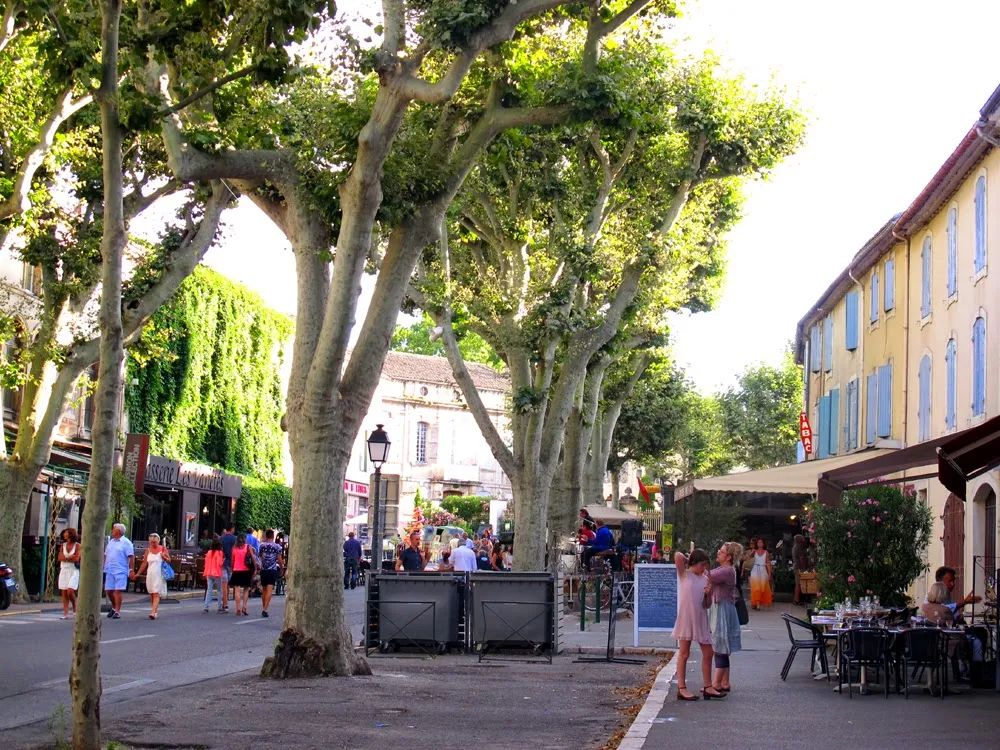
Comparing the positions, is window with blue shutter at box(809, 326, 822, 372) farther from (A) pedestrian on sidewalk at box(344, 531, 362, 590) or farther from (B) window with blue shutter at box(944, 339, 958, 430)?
(B) window with blue shutter at box(944, 339, 958, 430)

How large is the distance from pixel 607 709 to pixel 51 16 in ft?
22.7

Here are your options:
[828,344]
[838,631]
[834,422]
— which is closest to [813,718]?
[838,631]

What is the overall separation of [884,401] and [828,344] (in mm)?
8754

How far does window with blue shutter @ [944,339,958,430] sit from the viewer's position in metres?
22.7

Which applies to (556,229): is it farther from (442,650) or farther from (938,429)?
(442,650)

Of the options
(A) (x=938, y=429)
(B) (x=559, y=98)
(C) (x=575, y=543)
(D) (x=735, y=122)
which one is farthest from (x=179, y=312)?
(B) (x=559, y=98)

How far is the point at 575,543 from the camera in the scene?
95.9ft

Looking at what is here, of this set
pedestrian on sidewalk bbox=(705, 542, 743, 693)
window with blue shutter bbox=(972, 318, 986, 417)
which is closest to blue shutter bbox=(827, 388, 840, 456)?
window with blue shutter bbox=(972, 318, 986, 417)

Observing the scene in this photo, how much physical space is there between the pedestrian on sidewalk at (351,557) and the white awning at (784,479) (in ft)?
34.6

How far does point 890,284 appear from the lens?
28.5 metres

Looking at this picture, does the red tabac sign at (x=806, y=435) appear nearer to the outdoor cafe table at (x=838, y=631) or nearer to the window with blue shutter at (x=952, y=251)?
the window with blue shutter at (x=952, y=251)

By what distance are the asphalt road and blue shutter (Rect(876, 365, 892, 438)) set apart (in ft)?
39.0

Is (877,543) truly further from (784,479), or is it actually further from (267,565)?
(267,565)

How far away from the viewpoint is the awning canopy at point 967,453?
12445mm
